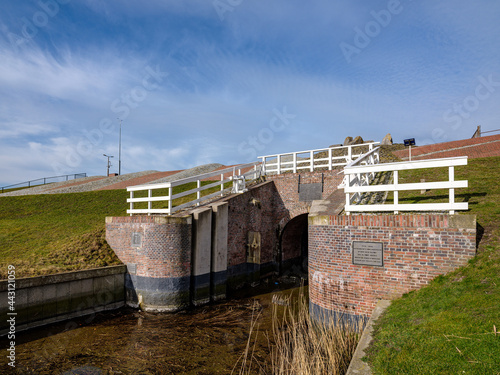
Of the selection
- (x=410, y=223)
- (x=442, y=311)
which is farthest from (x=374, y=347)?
(x=410, y=223)

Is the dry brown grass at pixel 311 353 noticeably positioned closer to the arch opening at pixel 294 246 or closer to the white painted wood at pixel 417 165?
the white painted wood at pixel 417 165

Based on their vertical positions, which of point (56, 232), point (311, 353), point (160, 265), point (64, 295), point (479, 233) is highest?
point (479, 233)

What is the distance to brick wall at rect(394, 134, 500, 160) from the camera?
767 inches

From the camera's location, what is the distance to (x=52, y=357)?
6.93 meters

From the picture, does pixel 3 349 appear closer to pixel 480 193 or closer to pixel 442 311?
pixel 442 311

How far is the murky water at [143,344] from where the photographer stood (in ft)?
21.4

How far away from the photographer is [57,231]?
46.9 ft

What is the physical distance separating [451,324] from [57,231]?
1528 cm

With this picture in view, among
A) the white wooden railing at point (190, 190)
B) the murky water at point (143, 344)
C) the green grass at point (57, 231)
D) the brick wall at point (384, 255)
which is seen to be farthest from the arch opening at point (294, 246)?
the brick wall at point (384, 255)

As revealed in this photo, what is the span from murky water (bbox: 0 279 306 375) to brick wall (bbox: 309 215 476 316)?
2.15m

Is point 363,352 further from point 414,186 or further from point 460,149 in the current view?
point 460,149

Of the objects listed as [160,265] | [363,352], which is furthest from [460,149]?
[363,352]

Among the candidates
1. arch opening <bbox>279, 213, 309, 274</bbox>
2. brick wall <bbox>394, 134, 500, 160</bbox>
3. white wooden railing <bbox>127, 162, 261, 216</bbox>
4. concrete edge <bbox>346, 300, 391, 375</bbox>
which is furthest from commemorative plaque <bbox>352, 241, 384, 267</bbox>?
brick wall <bbox>394, 134, 500, 160</bbox>

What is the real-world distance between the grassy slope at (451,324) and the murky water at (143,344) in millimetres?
3236
